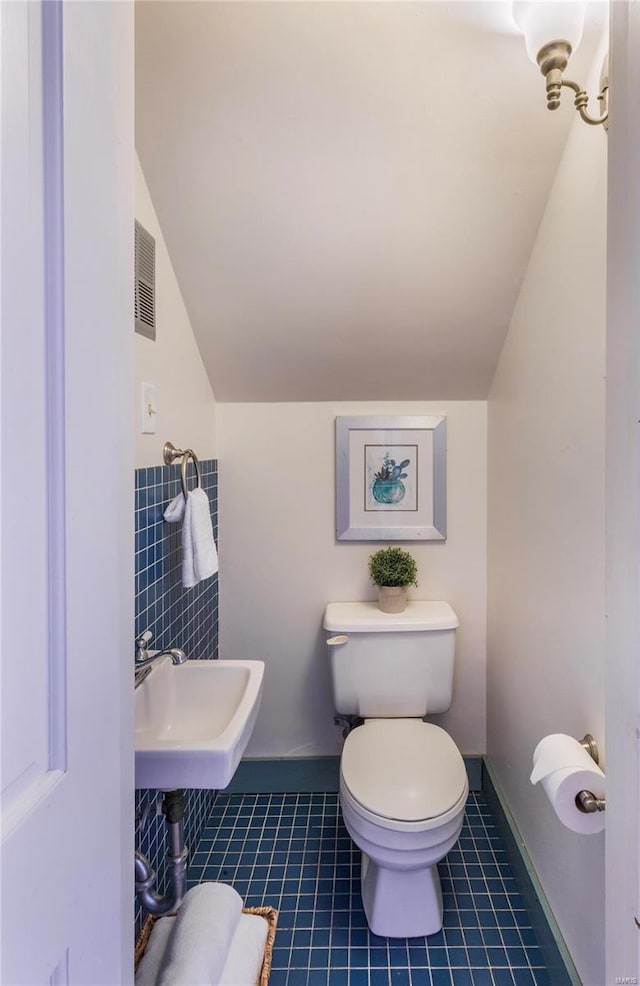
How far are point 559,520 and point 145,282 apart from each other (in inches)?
47.4

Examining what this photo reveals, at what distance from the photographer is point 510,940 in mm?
1432

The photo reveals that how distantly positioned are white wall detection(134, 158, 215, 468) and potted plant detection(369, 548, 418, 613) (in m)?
0.74

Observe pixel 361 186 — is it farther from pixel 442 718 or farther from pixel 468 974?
pixel 468 974

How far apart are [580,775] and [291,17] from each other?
159cm

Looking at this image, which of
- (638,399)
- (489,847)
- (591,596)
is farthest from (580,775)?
(489,847)

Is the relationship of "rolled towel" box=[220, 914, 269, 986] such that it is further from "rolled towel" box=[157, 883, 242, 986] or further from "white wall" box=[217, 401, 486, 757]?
"white wall" box=[217, 401, 486, 757]

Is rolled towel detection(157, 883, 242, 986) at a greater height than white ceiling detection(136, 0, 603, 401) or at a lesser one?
lesser

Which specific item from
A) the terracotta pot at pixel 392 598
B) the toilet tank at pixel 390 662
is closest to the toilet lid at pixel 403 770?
the toilet tank at pixel 390 662

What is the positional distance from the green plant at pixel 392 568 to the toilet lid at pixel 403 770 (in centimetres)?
46

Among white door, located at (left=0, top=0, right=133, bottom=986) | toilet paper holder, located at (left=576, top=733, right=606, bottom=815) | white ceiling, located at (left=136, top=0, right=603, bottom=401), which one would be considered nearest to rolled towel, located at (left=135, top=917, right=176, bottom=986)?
white door, located at (left=0, top=0, right=133, bottom=986)

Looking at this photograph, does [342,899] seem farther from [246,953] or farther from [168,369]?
[168,369]

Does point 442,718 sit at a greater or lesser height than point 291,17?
lesser

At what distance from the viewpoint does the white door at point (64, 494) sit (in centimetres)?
40

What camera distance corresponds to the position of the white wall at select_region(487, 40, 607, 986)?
3.67 feet
